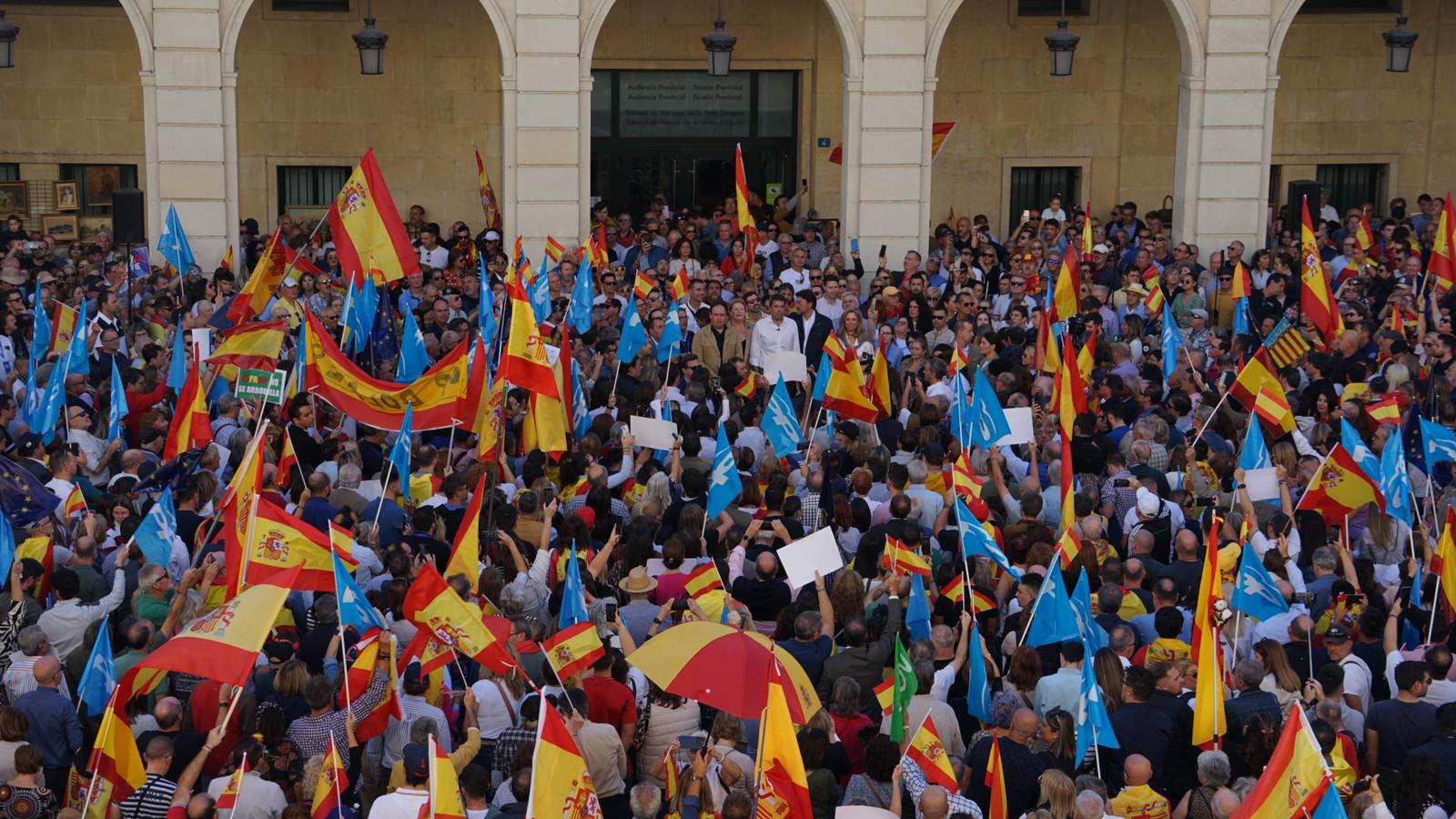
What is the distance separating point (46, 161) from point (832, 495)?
1806cm

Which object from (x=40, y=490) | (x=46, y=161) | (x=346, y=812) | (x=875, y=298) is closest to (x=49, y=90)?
(x=46, y=161)

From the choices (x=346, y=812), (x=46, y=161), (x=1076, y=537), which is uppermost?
(x=46, y=161)

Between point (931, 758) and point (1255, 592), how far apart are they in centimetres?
301

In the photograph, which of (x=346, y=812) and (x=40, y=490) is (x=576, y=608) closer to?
(x=346, y=812)

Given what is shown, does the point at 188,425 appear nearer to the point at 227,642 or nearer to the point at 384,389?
the point at 384,389

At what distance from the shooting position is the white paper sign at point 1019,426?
48.9 ft

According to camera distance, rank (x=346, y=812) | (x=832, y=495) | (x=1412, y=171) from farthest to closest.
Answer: (x=1412, y=171) → (x=832, y=495) → (x=346, y=812)

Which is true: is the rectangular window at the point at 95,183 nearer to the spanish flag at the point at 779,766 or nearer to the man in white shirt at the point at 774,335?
the man in white shirt at the point at 774,335

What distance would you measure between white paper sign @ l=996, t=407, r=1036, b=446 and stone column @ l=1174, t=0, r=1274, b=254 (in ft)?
35.2

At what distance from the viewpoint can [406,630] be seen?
1116 cm

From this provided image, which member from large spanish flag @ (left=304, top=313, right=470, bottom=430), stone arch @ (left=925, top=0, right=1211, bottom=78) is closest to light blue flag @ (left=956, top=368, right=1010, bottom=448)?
large spanish flag @ (left=304, top=313, right=470, bottom=430)

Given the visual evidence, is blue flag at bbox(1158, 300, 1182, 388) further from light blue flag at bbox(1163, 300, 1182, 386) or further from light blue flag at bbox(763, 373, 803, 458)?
light blue flag at bbox(763, 373, 803, 458)

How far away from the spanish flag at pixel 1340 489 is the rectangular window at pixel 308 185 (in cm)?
1811

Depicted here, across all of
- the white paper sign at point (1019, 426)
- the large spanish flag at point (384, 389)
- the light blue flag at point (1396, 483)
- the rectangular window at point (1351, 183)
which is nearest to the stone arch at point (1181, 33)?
the rectangular window at point (1351, 183)
